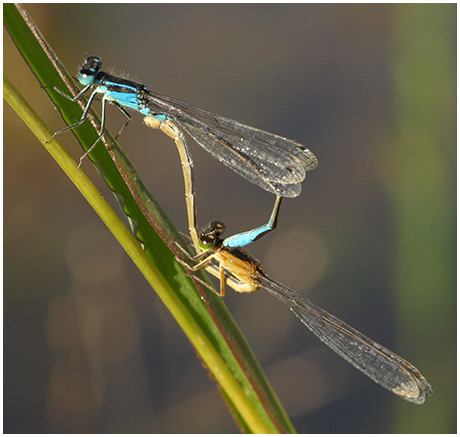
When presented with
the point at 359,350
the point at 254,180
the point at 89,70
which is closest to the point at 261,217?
the point at 254,180

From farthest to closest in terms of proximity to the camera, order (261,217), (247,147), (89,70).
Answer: (261,217) < (247,147) < (89,70)

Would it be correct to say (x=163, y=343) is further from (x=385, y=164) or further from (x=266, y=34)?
(x=266, y=34)

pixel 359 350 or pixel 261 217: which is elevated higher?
pixel 261 217

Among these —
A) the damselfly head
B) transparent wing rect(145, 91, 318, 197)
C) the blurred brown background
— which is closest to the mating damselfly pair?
transparent wing rect(145, 91, 318, 197)

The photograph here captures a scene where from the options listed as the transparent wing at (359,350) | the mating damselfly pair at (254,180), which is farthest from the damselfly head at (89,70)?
the transparent wing at (359,350)

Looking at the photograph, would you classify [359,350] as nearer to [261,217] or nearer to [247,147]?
[247,147]

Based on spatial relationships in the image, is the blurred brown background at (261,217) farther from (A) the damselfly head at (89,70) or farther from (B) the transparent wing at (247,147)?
(A) the damselfly head at (89,70)

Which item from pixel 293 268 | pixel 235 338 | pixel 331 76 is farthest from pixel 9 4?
pixel 331 76

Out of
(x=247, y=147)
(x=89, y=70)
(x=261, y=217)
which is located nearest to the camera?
(x=89, y=70)
